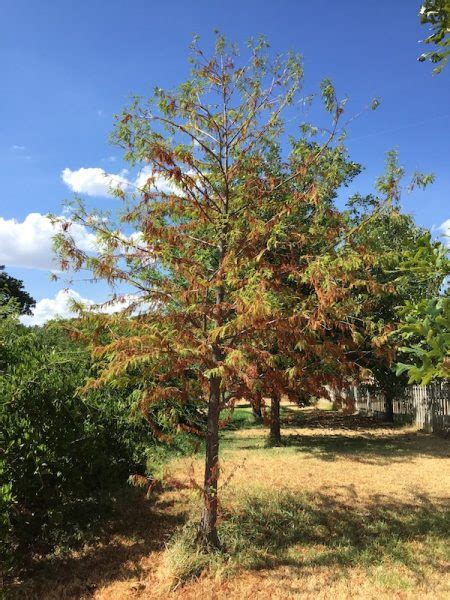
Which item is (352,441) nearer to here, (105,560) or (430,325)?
(105,560)

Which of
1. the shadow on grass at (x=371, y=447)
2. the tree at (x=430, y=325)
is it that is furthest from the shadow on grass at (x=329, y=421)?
the tree at (x=430, y=325)

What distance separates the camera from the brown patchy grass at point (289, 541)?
17.7ft

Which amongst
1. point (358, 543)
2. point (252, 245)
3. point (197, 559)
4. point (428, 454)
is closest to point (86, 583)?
point (197, 559)

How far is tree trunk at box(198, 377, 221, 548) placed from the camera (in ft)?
19.4

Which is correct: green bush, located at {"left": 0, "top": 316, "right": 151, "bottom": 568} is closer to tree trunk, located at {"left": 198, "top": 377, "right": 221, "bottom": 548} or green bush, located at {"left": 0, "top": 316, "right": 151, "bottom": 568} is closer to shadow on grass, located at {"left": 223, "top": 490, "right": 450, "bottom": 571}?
tree trunk, located at {"left": 198, "top": 377, "right": 221, "bottom": 548}

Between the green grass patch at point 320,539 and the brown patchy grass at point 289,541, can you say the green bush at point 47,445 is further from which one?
the green grass patch at point 320,539

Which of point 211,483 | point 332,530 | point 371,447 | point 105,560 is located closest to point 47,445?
point 105,560

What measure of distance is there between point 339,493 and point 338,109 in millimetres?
6937

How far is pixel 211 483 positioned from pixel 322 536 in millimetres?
2219

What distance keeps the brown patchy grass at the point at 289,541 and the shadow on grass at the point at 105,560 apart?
15mm

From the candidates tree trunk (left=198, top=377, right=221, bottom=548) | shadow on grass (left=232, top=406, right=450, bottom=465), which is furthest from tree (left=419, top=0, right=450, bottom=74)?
shadow on grass (left=232, top=406, right=450, bottom=465)

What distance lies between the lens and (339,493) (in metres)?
9.16

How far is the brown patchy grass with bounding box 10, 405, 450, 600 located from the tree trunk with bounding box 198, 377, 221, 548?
0.74 ft

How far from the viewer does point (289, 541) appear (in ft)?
22.2
